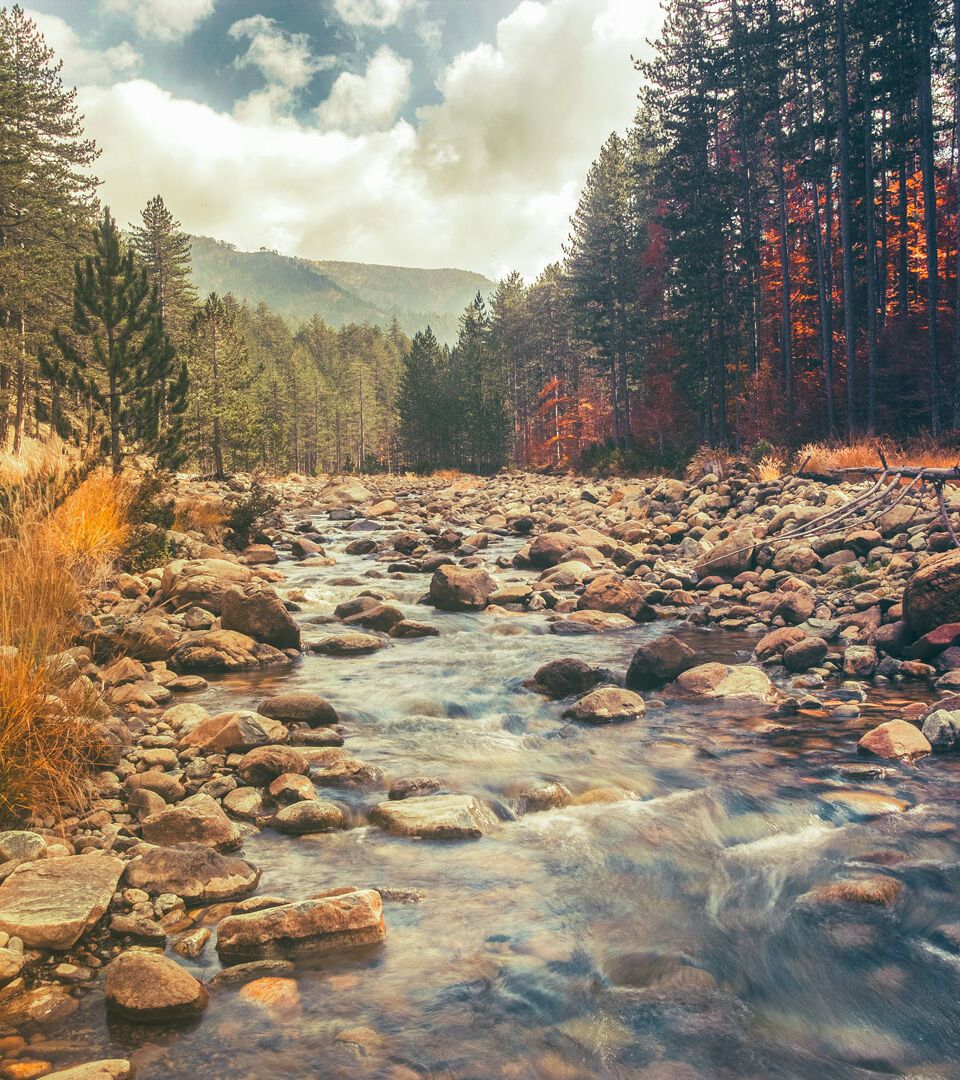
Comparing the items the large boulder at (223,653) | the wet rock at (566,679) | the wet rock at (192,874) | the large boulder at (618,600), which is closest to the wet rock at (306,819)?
the wet rock at (192,874)

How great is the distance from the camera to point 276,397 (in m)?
65.9

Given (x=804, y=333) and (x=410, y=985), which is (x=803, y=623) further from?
(x=804, y=333)

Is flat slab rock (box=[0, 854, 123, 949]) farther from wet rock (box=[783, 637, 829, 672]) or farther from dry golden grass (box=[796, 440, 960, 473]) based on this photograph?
dry golden grass (box=[796, 440, 960, 473])

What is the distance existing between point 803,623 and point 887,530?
9.11ft

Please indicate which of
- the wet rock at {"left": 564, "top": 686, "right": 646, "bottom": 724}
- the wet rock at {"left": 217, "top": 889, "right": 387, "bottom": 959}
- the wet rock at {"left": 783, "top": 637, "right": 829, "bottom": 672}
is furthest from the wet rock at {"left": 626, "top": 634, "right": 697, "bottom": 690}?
the wet rock at {"left": 217, "top": 889, "right": 387, "bottom": 959}

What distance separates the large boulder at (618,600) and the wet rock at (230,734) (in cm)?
635

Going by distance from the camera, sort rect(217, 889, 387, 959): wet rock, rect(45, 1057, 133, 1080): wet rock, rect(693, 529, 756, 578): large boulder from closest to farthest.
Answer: rect(45, 1057, 133, 1080): wet rock
rect(217, 889, 387, 959): wet rock
rect(693, 529, 756, 578): large boulder

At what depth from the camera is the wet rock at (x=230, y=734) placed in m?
5.31

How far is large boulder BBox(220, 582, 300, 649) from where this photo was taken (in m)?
8.66

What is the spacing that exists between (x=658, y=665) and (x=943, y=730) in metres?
2.57

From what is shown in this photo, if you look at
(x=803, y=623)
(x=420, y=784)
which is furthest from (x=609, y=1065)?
(x=803, y=623)

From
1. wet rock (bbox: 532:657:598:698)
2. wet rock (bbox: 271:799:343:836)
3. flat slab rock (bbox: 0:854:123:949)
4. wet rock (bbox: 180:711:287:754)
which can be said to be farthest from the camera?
wet rock (bbox: 532:657:598:698)

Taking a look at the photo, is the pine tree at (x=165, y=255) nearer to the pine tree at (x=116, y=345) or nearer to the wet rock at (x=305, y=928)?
the pine tree at (x=116, y=345)

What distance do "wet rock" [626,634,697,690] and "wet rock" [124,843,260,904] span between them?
4782 millimetres
